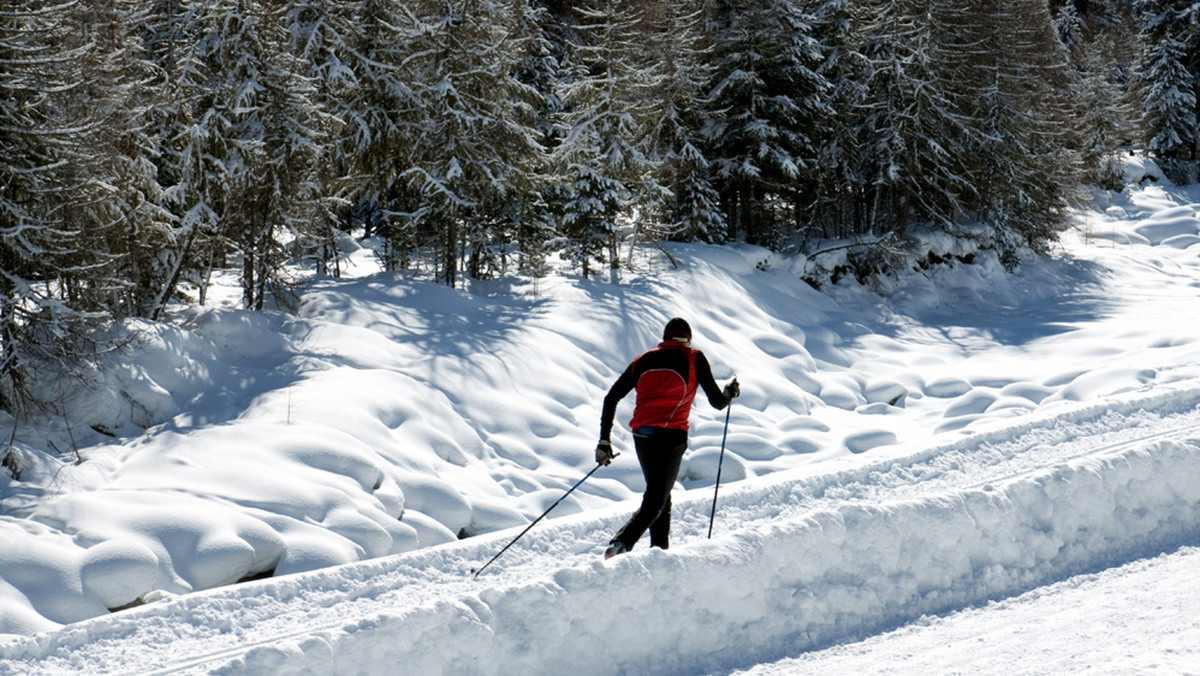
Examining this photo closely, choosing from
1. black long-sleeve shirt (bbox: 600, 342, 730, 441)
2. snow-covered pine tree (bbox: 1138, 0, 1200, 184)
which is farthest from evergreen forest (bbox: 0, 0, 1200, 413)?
snow-covered pine tree (bbox: 1138, 0, 1200, 184)

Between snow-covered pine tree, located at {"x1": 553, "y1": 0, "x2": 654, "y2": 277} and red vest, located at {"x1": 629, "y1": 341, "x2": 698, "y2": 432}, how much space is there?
43.2 feet

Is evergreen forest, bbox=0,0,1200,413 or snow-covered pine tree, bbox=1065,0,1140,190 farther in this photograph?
snow-covered pine tree, bbox=1065,0,1140,190

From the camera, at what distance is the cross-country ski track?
5254 millimetres

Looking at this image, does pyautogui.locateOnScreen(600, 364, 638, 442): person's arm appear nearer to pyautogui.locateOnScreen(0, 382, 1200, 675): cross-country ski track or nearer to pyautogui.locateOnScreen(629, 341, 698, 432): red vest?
pyautogui.locateOnScreen(629, 341, 698, 432): red vest

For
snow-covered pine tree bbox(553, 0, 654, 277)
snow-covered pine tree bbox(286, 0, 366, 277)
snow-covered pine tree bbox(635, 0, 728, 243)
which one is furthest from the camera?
snow-covered pine tree bbox(635, 0, 728, 243)

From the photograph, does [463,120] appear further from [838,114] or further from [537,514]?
[838,114]

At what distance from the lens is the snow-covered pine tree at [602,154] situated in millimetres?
19438

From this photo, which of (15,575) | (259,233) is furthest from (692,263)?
(15,575)

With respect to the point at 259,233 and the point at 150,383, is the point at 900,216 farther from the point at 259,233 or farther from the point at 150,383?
the point at 150,383

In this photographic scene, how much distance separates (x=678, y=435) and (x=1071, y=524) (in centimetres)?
356

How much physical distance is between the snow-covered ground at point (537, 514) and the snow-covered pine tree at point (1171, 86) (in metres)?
31.2

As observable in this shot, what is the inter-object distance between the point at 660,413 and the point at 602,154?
14.1 meters

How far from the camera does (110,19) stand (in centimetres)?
1287

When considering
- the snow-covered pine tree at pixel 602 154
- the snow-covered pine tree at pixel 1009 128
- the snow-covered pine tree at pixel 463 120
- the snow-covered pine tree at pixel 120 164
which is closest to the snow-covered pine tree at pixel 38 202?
the snow-covered pine tree at pixel 120 164
